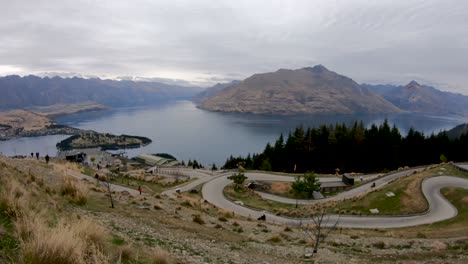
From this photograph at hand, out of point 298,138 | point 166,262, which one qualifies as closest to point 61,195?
point 166,262

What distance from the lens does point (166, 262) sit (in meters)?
5.98

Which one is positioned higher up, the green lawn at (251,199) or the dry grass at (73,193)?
the dry grass at (73,193)

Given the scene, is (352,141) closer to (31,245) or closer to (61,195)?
(61,195)

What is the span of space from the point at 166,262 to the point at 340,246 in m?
11.5

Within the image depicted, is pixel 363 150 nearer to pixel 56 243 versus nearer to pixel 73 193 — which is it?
pixel 73 193

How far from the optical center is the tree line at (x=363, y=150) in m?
62.8

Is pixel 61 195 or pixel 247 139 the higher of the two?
pixel 61 195

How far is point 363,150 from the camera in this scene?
63.1 m

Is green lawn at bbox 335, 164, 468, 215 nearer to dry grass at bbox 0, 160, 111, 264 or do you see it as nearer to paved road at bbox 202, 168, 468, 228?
paved road at bbox 202, 168, 468, 228

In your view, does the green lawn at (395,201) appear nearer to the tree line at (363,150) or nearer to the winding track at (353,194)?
the winding track at (353,194)

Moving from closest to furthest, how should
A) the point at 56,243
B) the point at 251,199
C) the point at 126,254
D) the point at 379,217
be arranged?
the point at 56,243
the point at 126,254
the point at 379,217
the point at 251,199

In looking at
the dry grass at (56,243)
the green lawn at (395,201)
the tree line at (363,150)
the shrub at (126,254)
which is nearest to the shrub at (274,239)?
the shrub at (126,254)

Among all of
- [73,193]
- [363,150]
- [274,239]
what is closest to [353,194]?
[363,150]

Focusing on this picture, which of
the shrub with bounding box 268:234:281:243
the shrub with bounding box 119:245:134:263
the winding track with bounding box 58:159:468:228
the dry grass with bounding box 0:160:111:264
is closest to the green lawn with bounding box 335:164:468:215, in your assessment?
the winding track with bounding box 58:159:468:228
